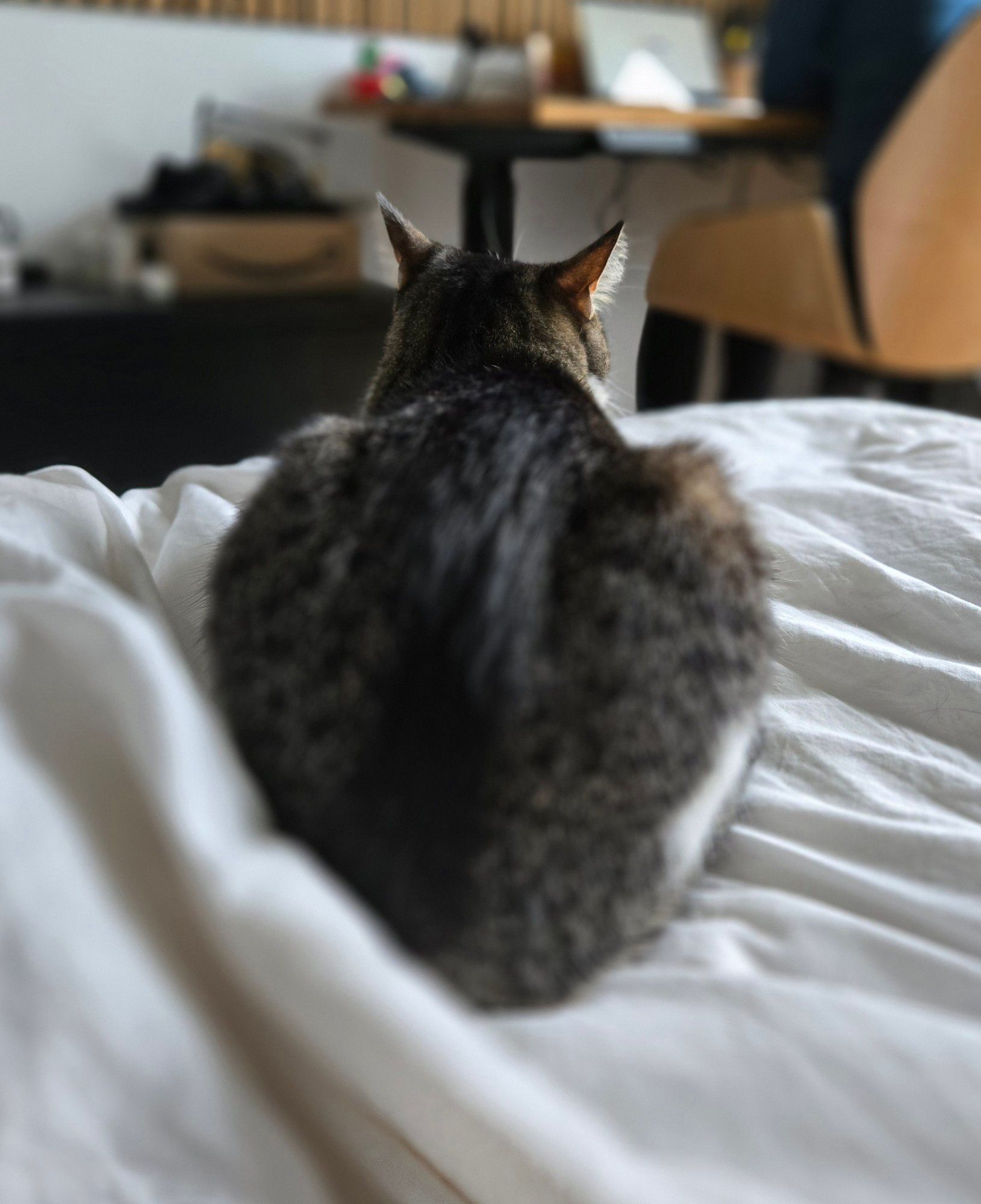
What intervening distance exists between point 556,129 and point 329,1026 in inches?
79.8

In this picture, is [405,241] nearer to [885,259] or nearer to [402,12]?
[885,259]

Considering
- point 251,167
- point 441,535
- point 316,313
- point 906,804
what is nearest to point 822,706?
point 906,804

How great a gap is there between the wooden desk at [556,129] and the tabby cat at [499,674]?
1.24m

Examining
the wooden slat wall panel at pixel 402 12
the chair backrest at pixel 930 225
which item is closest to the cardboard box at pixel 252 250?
the wooden slat wall panel at pixel 402 12

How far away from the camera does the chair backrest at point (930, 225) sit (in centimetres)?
177

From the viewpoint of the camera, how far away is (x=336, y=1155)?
16.3 inches

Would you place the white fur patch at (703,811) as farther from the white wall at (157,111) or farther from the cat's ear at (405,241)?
the white wall at (157,111)

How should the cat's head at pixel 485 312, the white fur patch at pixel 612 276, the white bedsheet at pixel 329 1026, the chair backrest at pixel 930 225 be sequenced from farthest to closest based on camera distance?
the chair backrest at pixel 930 225 < the white fur patch at pixel 612 276 < the cat's head at pixel 485 312 < the white bedsheet at pixel 329 1026

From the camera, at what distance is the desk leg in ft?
4.29

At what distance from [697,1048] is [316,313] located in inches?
80.9

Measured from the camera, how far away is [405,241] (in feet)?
2.85

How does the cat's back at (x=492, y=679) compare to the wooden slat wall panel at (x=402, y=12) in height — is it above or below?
below

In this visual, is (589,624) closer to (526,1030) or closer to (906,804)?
(526,1030)

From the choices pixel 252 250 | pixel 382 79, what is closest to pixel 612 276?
pixel 252 250
